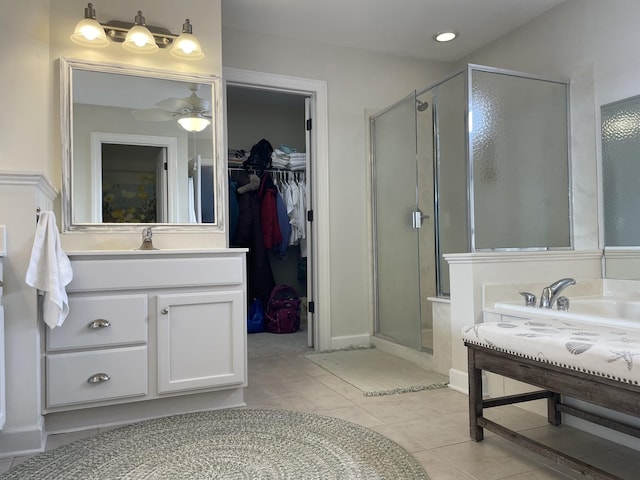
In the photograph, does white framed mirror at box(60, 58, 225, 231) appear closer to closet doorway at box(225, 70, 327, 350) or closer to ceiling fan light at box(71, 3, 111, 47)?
ceiling fan light at box(71, 3, 111, 47)

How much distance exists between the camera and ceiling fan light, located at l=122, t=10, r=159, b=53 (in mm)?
2371

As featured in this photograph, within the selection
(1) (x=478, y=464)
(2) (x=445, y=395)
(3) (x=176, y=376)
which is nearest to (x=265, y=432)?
(3) (x=176, y=376)

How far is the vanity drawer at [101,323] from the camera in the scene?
6.55ft

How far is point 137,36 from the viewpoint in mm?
2371

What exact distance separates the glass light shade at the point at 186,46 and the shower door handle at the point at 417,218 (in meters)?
1.73

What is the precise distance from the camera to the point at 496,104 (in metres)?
2.83

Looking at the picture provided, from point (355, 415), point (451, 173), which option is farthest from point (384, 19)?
point (355, 415)

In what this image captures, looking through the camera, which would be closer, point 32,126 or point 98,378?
point 98,378

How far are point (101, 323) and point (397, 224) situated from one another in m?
2.14

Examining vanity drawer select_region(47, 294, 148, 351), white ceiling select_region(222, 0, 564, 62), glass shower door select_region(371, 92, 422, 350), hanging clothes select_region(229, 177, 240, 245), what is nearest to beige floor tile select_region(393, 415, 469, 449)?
glass shower door select_region(371, 92, 422, 350)

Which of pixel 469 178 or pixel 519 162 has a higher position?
pixel 519 162

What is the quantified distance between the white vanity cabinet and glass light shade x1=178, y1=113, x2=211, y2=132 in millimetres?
792

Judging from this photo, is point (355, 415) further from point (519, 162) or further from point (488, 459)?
point (519, 162)

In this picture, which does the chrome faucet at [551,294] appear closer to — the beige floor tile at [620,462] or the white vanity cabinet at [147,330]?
the beige floor tile at [620,462]
